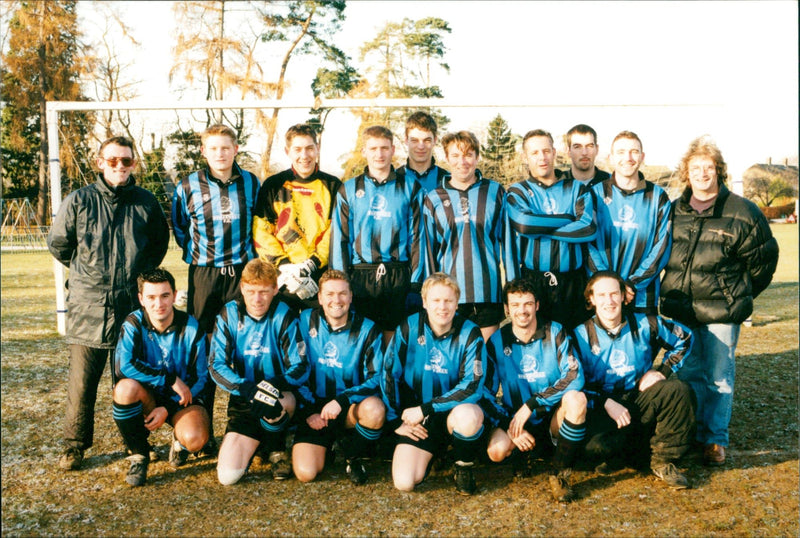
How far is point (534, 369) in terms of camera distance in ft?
10.0

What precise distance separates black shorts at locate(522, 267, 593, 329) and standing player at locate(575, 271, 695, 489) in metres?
0.17

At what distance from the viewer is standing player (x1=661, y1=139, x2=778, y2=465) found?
3191 mm

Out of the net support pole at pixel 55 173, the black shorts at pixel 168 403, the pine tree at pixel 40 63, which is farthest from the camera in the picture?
the pine tree at pixel 40 63

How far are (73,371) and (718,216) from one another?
12.0ft

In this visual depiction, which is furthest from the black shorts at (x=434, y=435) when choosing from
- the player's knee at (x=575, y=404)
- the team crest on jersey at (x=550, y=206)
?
the team crest on jersey at (x=550, y=206)

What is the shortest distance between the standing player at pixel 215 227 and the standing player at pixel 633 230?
2.09 meters

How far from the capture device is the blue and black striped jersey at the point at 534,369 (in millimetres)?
2945

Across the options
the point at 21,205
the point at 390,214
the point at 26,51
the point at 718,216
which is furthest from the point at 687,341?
the point at 21,205

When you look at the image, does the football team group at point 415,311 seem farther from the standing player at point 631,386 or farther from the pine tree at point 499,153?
the pine tree at point 499,153

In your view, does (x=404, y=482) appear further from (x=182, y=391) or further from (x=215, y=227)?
(x=215, y=227)

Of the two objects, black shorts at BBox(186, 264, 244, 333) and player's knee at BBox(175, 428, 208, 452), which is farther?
black shorts at BBox(186, 264, 244, 333)

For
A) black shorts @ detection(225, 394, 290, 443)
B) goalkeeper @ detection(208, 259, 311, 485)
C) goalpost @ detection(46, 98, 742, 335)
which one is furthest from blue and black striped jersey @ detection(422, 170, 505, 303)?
goalpost @ detection(46, 98, 742, 335)

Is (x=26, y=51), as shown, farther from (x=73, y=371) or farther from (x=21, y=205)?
(x=73, y=371)

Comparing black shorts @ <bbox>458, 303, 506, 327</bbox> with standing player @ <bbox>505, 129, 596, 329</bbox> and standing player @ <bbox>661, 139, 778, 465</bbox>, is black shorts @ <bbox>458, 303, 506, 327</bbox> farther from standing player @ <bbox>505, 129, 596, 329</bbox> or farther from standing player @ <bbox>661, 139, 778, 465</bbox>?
standing player @ <bbox>661, 139, 778, 465</bbox>
